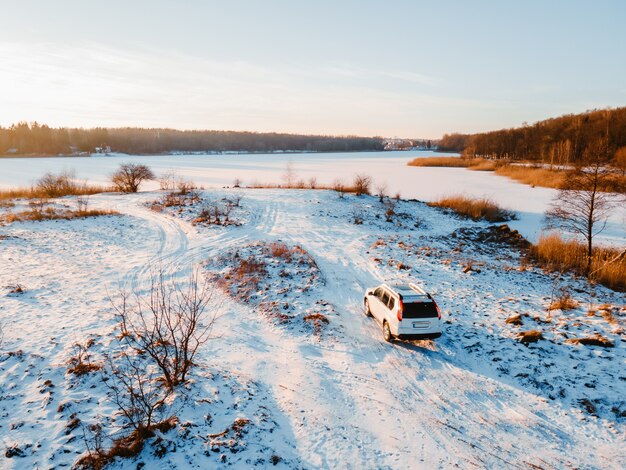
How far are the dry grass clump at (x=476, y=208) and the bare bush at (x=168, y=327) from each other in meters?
29.0

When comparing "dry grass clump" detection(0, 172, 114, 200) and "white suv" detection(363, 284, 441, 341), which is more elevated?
"dry grass clump" detection(0, 172, 114, 200)

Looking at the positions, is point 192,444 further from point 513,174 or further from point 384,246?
point 513,174

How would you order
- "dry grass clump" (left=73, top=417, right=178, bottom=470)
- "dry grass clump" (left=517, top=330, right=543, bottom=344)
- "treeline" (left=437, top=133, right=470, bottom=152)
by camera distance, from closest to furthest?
"dry grass clump" (left=73, top=417, right=178, bottom=470)
"dry grass clump" (left=517, top=330, right=543, bottom=344)
"treeline" (left=437, top=133, right=470, bottom=152)

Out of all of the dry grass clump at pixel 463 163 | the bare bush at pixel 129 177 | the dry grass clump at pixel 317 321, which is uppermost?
the dry grass clump at pixel 463 163

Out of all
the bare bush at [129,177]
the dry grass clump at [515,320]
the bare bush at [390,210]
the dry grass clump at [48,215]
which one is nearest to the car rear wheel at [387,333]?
the dry grass clump at [515,320]

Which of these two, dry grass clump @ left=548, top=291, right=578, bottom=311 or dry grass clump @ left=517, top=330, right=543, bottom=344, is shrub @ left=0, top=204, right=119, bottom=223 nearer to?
dry grass clump @ left=517, top=330, right=543, bottom=344

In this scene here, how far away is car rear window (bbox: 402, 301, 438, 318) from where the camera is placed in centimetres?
1143

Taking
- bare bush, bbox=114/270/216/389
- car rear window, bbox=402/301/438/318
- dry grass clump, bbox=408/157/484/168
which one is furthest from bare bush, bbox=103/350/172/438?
dry grass clump, bbox=408/157/484/168

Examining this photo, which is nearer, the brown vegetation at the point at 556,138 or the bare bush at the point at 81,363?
the bare bush at the point at 81,363

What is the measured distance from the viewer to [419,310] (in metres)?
11.5

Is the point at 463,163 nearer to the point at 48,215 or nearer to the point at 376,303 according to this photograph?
the point at 48,215

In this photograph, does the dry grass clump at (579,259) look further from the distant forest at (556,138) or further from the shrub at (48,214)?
the distant forest at (556,138)

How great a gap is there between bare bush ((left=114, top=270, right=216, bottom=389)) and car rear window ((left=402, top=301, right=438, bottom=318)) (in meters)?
5.92

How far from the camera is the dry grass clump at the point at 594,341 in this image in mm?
10930
